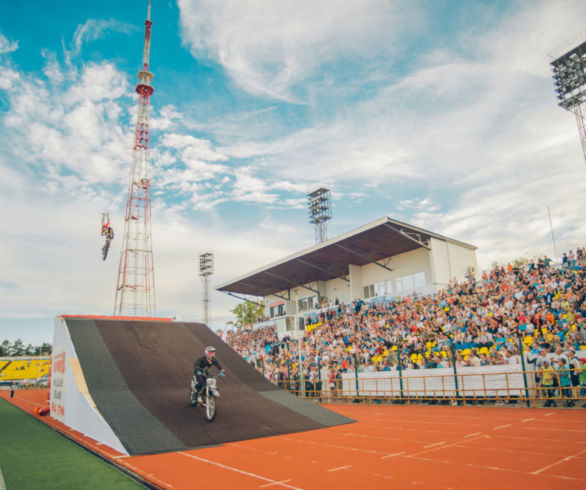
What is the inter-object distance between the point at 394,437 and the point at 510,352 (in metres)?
8.19

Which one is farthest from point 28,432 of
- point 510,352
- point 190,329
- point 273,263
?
point 273,263

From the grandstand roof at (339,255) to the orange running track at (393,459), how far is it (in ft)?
57.7

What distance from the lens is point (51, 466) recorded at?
7586 millimetres

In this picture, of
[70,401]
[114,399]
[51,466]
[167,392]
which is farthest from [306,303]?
[51,466]

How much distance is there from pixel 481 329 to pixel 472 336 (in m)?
0.58

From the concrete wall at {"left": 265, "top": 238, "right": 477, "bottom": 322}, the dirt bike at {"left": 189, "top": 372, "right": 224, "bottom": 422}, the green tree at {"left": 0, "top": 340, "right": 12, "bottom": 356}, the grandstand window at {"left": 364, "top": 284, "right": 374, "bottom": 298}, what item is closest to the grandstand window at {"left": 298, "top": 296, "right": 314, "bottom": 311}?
the concrete wall at {"left": 265, "top": 238, "right": 477, "bottom": 322}

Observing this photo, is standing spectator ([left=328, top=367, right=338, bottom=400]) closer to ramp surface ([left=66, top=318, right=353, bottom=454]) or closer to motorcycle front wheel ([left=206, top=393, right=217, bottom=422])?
ramp surface ([left=66, top=318, right=353, bottom=454])

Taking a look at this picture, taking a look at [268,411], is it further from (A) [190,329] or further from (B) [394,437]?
(A) [190,329]

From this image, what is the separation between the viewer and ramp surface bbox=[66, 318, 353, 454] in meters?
9.21

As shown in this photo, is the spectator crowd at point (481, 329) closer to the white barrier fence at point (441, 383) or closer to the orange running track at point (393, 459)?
the white barrier fence at point (441, 383)

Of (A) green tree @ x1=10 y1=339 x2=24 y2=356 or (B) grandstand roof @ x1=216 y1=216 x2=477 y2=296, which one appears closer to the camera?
(B) grandstand roof @ x1=216 y1=216 x2=477 y2=296

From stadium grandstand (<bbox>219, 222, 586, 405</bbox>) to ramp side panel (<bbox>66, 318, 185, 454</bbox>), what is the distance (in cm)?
1141

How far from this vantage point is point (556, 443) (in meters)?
7.68

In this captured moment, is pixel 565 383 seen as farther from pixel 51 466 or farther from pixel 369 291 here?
pixel 369 291
